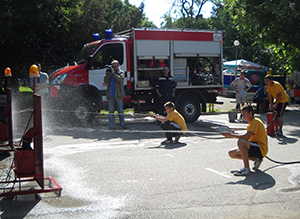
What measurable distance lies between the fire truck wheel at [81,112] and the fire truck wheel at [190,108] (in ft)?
10.5

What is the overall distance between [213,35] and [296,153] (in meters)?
6.77

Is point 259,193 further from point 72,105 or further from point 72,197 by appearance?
point 72,105

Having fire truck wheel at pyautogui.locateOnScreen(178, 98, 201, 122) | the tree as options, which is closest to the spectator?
the tree

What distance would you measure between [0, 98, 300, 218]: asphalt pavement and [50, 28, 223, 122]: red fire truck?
2502 mm

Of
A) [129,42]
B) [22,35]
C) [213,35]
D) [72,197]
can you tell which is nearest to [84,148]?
[72,197]

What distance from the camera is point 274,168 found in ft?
23.1

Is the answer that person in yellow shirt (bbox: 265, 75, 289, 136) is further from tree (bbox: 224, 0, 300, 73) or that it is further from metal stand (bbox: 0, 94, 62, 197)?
tree (bbox: 224, 0, 300, 73)

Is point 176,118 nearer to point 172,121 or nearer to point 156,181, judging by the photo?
point 172,121

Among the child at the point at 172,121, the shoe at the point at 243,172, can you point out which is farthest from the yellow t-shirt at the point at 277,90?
the shoe at the point at 243,172

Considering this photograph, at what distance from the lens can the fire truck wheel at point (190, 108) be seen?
44.4 ft

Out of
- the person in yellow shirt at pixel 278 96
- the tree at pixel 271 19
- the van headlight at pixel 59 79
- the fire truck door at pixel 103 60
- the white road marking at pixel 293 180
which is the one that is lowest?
the white road marking at pixel 293 180

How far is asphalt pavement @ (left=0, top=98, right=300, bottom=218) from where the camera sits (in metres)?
4.86

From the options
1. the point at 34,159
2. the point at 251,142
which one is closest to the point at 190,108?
the point at 251,142

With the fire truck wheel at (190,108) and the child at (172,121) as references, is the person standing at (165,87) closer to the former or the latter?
the fire truck wheel at (190,108)
